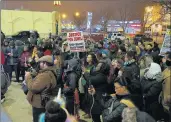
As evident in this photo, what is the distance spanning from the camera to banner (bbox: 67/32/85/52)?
8.96 metres

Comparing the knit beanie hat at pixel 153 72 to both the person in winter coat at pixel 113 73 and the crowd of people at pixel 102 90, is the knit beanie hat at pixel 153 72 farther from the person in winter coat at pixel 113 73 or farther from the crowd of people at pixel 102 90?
the person in winter coat at pixel 113 73

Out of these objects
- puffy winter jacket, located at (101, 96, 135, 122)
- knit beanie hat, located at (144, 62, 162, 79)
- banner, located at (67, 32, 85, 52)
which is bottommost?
puffy winter jacket, located at (101, 96, 135, 122)

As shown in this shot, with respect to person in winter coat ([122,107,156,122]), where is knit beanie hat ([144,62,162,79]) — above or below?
above

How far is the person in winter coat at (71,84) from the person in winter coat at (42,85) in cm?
111

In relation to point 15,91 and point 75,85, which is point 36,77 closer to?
point 75,85

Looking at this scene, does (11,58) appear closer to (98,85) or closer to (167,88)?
(98,85)

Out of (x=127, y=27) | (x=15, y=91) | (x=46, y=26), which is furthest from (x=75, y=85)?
(x=46, y=26)

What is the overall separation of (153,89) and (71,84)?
6.01 feet

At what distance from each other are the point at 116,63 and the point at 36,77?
8.13ft

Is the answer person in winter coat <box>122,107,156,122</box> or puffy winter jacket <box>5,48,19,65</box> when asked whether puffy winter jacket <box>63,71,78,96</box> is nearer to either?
person in winter coat <box>122,107,156,122</box>

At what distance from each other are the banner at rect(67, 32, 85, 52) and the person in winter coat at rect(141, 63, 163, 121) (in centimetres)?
309

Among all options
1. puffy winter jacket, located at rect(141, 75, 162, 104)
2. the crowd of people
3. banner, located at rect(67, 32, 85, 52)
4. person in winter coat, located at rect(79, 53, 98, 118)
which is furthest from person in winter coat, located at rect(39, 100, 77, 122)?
banner, located at rect(67, 32, 85, 52)

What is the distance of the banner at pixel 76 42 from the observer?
8.96m

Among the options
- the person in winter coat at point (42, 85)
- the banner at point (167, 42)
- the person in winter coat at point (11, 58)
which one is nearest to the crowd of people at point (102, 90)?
the person in winter coat at point (42, 85)
